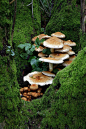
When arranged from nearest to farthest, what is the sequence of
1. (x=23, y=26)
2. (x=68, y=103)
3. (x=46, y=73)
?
(x=68, y=103) → (x=46, y=73) → (x=23, y=26)

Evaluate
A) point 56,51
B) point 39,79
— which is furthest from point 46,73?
point 56,51

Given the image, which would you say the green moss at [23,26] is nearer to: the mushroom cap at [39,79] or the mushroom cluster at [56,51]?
the mushroom cluster at [56,51]

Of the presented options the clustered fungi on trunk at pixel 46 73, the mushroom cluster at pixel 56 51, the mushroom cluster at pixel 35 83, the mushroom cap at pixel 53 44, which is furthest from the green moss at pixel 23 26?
the mushroom cap at pixel 53 44

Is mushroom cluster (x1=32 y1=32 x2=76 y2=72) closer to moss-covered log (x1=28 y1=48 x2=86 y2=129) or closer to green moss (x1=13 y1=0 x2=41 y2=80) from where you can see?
green moss (x1=13 y1=0 x2=41 y2=80)

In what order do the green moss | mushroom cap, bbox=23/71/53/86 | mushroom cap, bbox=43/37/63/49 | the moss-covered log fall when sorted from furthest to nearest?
the green moss, mushroom cap, bbox=43/37/63/49, mushroom cap, bbox=23/71/53/86, the moss-covered log

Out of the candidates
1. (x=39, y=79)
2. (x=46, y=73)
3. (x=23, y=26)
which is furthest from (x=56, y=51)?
(x=23, y=26)

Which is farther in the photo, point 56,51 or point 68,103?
point 56,51

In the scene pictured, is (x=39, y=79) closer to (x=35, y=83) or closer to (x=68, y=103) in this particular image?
(x=35, y=83)

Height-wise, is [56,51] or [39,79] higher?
[56,51]

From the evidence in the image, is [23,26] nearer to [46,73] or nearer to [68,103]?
[46,73]

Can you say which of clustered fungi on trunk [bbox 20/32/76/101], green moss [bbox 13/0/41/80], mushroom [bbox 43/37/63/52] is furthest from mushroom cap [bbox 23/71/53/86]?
mushroom [bbox 43/37/63/52]

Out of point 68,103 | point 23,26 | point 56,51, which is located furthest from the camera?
point 23,26

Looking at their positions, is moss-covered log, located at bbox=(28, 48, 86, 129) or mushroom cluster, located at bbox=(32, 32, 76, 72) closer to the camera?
moss-covered log, located at bbox=(28, 48, 86, 129)

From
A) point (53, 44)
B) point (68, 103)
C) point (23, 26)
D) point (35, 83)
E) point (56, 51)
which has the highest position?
point (23, 26)
